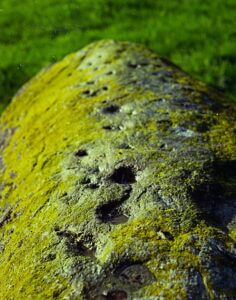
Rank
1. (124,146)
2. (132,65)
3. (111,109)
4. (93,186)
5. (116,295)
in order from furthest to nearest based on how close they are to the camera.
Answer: (132,65), (111,109), (124,146), (93,186), (116,295)

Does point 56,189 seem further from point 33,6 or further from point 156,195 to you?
point 33,6

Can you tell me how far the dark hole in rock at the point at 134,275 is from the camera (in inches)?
95.8

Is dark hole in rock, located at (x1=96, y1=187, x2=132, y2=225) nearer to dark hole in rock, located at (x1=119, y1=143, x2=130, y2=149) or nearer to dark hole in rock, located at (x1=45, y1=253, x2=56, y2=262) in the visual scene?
dark hole in rock, located at (x1=45, y1=253, x2=56, y2=262)

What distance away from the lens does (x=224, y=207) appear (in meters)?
3.01

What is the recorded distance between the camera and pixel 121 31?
10.9m

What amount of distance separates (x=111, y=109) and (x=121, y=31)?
22.9 ft

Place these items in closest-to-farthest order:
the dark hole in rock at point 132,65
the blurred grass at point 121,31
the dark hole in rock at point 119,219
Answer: the dark hole in rock at point 119,219
the dark hole in rock at point 132,65
the blurred grass at point 121,31

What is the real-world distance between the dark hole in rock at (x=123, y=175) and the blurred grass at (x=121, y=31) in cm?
553

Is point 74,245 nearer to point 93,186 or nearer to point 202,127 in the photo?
point 93,186

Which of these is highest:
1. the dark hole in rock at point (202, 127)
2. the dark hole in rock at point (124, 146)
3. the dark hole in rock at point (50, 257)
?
the dark hole in rock at point (50, 257)

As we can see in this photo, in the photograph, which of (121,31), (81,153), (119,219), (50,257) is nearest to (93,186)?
(119,219)

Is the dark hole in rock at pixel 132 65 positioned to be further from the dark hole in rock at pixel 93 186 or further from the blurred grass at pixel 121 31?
the blurred grass at pixel 121 31

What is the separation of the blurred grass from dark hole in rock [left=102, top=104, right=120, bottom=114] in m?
4.58

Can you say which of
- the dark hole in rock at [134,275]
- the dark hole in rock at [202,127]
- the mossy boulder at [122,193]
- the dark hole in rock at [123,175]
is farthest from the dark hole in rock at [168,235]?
the dark hole in rock at [202,127]
